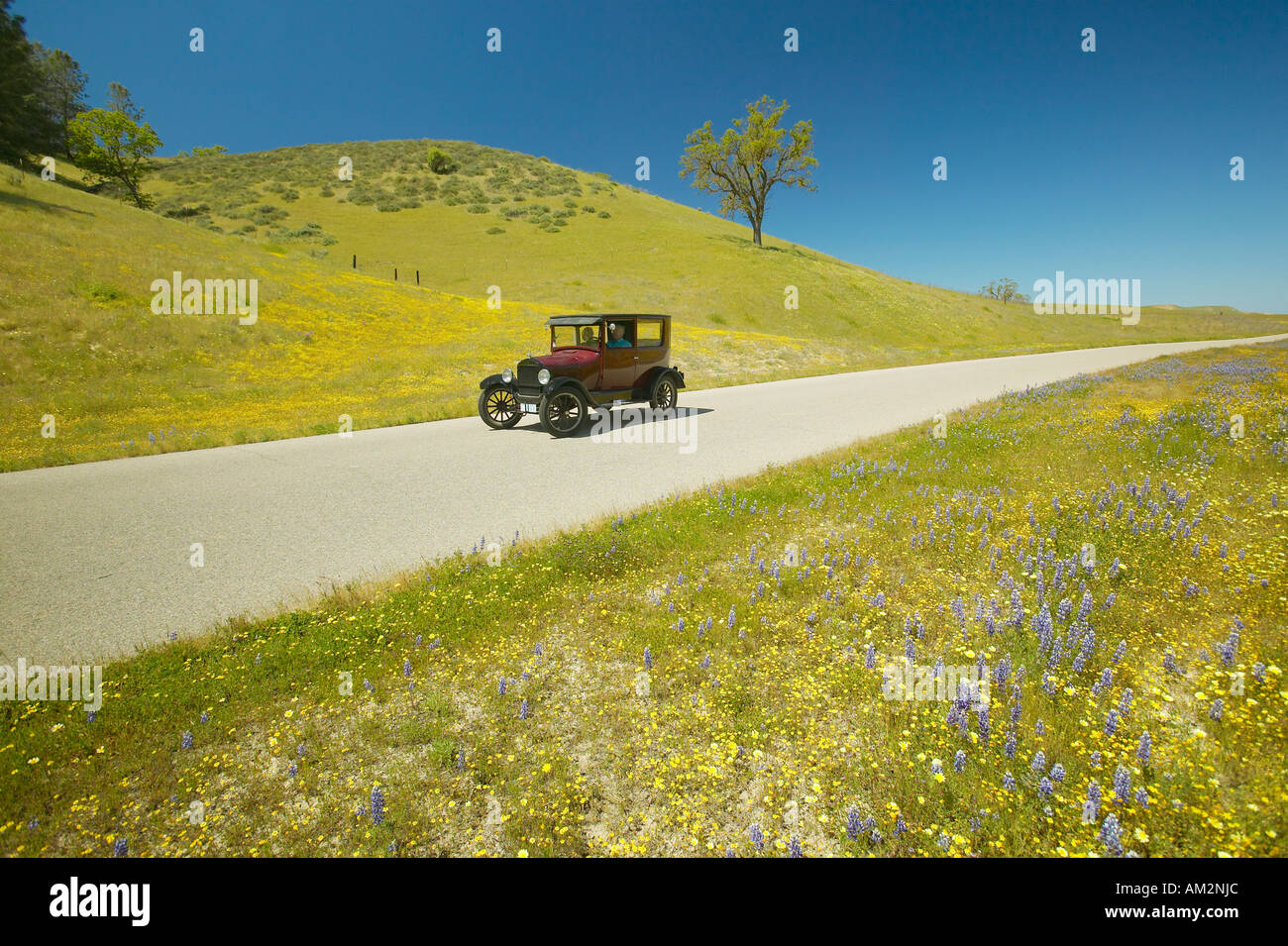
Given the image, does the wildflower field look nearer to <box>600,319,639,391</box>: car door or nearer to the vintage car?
the vintage car

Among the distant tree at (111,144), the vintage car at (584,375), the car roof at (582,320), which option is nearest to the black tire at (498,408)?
the vintage car at (584,375)

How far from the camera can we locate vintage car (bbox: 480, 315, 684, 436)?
11.3 metres

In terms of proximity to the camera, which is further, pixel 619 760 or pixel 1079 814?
pixel 619 760

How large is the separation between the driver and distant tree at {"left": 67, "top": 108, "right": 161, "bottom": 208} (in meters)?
66.8

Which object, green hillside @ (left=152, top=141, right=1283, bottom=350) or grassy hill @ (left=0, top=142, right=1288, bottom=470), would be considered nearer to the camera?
grassy hill @ (left=0, top=142, right=1288, bottom=470)

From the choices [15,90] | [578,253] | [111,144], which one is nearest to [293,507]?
[578,253]

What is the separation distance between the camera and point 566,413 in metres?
11.4

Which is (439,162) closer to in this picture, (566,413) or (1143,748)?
(566,413)

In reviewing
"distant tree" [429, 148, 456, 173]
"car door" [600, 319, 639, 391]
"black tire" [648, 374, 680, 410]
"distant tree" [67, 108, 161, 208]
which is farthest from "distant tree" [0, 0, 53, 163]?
"black tire" [648, 374, 680, 410]

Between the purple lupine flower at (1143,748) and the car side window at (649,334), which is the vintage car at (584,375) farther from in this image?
the purple lupine flower at (1143,748)

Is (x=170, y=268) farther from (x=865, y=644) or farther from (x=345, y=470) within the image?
(x=865, y=644)

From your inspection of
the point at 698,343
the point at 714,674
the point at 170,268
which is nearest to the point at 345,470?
the point at 714,674

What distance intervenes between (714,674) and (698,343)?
998 inches

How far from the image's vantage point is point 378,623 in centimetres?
418
